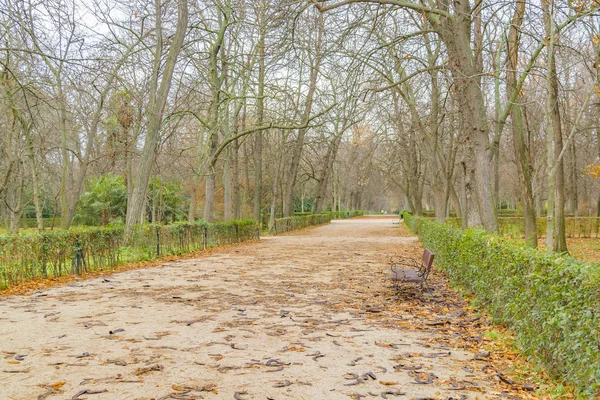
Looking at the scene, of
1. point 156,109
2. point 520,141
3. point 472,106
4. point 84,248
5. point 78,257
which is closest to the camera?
point 78,257

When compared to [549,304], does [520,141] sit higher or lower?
higher

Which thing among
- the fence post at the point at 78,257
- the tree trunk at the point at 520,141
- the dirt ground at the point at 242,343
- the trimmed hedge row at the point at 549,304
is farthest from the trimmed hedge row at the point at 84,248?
the tree trunk at the point at 520,141

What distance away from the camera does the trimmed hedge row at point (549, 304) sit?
363 centimetres

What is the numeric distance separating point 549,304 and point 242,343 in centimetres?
320

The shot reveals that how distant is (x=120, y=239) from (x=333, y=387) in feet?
33.7

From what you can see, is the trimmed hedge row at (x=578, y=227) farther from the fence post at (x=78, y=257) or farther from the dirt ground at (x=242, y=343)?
the fence post at (x=78, y=257)

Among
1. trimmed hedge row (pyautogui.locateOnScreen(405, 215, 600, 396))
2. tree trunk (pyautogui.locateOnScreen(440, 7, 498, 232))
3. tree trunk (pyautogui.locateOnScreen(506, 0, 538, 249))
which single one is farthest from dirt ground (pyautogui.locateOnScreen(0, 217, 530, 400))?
tree trunk (pyautogui.locateOnScreen(506, 0, 538, 249))

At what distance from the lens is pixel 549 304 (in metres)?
4.39

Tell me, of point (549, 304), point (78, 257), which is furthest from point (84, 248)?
point (549, 304)

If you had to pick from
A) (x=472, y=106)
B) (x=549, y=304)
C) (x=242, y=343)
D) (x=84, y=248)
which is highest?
(x=472, y=106)

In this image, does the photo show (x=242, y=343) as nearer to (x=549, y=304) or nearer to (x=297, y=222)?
(x=549, y=304)

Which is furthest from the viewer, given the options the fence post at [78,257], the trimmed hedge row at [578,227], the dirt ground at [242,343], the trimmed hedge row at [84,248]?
the trimmed hedge row at [578,227]

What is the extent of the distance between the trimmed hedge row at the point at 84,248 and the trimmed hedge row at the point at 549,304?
8562 millimetres

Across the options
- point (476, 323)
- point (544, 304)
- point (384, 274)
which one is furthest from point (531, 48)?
point (544, 304)
